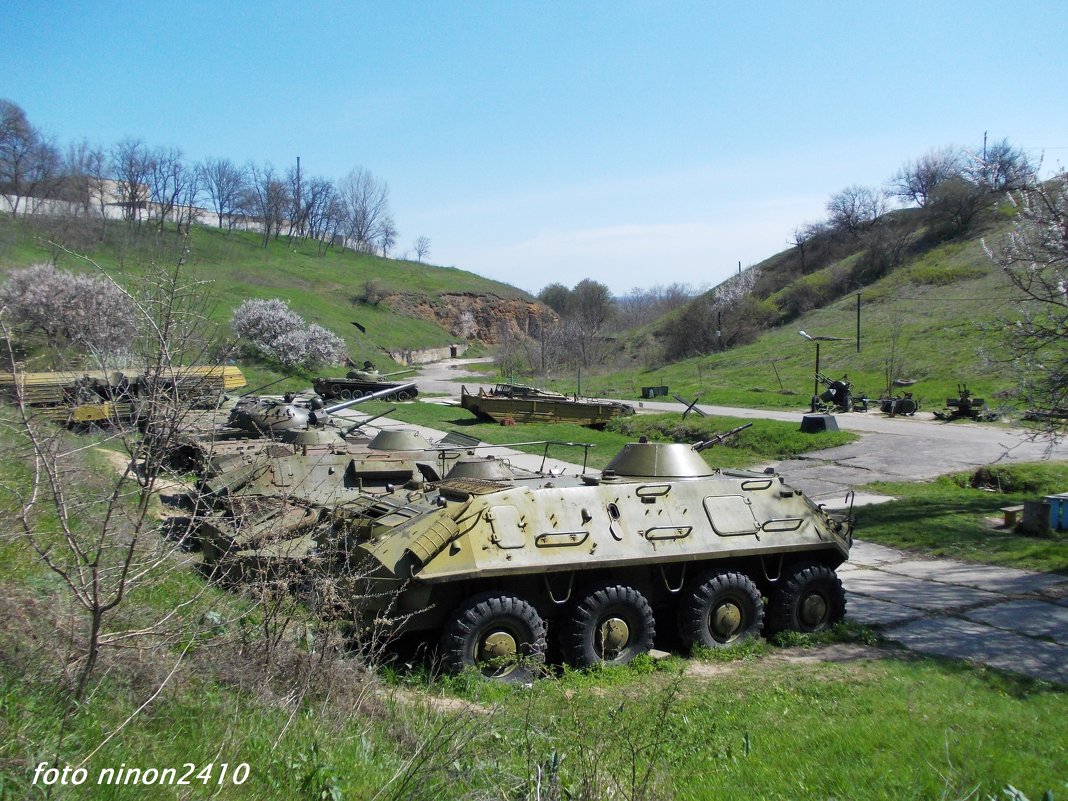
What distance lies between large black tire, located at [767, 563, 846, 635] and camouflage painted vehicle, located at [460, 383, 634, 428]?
20.4m

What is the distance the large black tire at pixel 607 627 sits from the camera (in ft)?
26.2

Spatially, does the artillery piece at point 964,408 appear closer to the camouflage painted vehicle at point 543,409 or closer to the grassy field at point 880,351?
the grassy field at point 880,351

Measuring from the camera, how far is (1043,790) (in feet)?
17.2

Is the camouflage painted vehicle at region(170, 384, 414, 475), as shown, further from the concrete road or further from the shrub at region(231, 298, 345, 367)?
the shrub at region(231, 298, 345, 367)

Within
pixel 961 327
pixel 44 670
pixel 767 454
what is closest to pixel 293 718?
pixel 44 670

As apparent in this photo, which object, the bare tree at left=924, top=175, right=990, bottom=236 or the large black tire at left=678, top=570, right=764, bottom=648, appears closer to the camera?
the large black tire at left=678, top=570, right=764, bottom=648

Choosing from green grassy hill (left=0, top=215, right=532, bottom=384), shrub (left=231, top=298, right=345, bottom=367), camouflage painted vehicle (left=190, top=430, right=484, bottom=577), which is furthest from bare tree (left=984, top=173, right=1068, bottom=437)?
shrub (left=231, top=298, right=345, bottom=367)

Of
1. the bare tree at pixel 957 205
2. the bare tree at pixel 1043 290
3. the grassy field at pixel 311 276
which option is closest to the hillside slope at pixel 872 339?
the bare tree at pixel 957 205

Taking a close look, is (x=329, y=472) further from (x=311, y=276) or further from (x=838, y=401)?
(x=311, y=276)

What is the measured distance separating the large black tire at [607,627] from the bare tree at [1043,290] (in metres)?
8.54

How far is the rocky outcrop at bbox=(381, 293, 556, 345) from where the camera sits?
73.1m

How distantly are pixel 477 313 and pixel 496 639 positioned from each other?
72.3 metres

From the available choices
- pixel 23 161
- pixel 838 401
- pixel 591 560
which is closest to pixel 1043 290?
pixel 591 560

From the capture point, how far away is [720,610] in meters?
8.77
